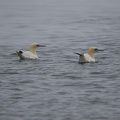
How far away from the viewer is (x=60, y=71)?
26641mm

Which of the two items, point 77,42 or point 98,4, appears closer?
point 77,42

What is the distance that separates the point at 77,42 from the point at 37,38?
10.7ft

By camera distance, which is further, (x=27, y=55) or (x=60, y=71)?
(x=27, y=55)

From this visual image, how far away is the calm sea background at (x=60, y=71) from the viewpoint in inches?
823

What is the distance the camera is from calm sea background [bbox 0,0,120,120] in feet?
68.6

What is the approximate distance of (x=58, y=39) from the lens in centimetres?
3700

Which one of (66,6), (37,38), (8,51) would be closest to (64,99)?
(8,51)

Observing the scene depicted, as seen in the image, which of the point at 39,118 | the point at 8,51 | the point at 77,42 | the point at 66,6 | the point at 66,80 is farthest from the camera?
the point at 66,6

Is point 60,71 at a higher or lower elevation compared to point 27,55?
lower

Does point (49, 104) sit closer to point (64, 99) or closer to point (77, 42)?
point (64, 99)

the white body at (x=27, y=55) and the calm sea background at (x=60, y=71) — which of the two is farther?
the white body at (x=27, y=55)

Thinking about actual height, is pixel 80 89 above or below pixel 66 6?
below

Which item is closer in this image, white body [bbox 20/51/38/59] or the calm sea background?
the calm sea background

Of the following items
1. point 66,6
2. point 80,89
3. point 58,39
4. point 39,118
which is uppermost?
point 66,6
